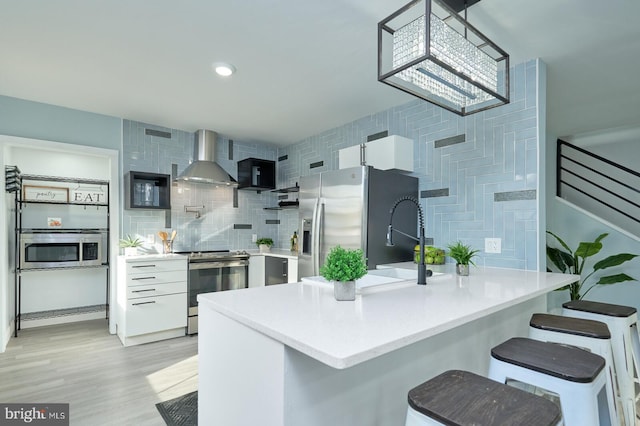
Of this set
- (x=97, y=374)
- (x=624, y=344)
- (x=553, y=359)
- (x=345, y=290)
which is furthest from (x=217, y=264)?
(x=624, y=344)

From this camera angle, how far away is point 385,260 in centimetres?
296

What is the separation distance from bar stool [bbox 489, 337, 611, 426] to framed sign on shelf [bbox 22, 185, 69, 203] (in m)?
5.08

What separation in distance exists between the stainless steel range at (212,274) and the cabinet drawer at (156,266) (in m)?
0.11

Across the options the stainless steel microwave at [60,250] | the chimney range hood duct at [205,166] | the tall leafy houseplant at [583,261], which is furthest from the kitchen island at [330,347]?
the stainless steel microwave at [60,250]

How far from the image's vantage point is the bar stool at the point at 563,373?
1.07 metres

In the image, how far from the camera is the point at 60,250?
4.04 metres

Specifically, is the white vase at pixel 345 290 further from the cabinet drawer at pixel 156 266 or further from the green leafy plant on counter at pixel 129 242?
the green leafy plant on counter at pixel 129 242

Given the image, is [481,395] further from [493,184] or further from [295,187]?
[295,187]

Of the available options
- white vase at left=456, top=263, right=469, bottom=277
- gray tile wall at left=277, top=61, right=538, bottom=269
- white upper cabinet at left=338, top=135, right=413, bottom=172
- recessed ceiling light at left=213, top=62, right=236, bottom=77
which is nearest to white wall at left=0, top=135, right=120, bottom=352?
recessed ceiling light at left=213, top=62, right=236, bottom=77

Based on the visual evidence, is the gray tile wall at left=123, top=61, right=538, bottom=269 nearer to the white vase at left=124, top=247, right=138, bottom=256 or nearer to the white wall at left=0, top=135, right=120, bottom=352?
the white wall at left=0, top=135, right=120, bottom=352

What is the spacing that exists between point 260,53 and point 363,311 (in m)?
2.07

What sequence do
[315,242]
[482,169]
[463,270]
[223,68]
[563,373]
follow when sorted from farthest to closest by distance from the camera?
1. [315,242]
2. [482,169]
3. [223,68]
4. [463,270]
5. [563,373]

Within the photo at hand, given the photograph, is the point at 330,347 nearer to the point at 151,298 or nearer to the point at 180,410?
the point at 180,410

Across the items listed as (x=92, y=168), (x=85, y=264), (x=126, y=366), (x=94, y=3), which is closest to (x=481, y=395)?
(x=94, y=3)
